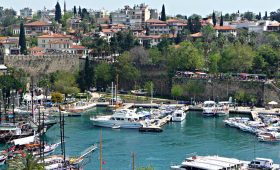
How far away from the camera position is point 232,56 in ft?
214

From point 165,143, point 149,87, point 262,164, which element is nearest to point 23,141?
point 165,143

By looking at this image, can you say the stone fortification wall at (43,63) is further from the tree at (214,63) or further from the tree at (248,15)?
the tree at (248,15)

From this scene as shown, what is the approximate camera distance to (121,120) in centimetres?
5347

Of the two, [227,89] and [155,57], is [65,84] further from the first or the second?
[227,89]

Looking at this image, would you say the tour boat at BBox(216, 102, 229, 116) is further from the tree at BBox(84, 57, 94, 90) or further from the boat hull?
the tree at BBox(84, 57, 94, 90)

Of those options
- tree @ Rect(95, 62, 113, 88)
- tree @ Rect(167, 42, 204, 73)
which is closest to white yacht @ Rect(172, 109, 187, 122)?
tree @ Rect(167, 42, 204, 73)

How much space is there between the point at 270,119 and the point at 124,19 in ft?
198

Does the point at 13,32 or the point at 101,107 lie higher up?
the point at 13,32

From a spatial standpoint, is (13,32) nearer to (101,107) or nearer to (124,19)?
(124,19)

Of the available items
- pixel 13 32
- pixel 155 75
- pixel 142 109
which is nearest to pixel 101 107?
pixel 142 109

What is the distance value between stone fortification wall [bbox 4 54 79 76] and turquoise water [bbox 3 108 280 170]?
Result: 59.1 feet

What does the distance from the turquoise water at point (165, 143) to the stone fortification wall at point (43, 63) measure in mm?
18014

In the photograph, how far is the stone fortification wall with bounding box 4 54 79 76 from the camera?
72000 mm

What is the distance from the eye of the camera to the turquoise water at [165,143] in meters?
41.8
